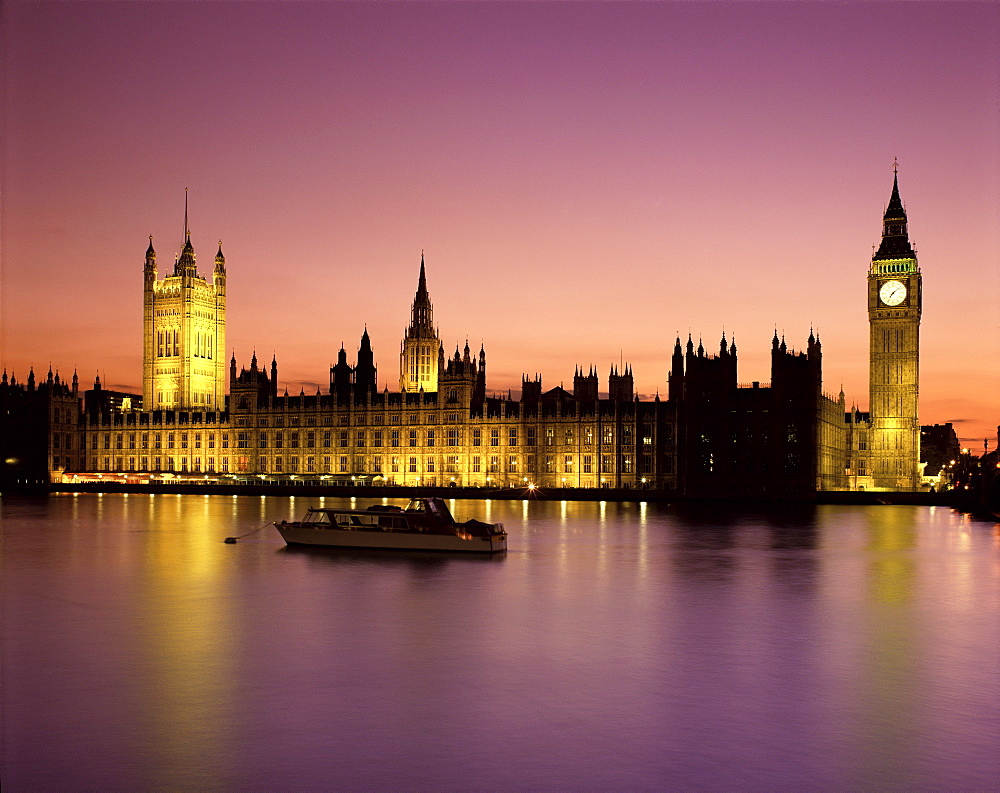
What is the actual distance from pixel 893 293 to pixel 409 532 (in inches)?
3871

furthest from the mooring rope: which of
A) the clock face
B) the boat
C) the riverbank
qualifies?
the clock face

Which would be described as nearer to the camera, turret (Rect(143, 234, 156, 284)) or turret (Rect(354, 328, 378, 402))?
turret (Rect(354, 328, 378, 402))

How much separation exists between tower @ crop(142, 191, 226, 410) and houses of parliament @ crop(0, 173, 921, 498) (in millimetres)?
377

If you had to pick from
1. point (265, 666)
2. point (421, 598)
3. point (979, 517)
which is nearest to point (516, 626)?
point (421, 598)

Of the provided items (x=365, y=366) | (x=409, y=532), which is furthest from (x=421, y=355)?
(x=409, y=532)

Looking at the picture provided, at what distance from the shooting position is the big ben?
398 feet

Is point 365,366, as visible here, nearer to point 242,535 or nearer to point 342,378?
point 342,378

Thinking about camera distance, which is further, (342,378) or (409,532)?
(342,378)

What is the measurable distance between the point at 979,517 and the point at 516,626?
202ft

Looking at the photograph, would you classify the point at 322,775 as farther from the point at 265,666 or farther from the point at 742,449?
the point at 742,449

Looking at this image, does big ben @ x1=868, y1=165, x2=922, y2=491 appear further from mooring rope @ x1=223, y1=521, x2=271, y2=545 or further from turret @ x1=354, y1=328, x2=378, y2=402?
mooring rope @ x1=223, y1=521, x2=271, y2=545

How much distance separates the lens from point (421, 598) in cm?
2950

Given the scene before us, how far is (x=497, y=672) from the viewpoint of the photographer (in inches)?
785

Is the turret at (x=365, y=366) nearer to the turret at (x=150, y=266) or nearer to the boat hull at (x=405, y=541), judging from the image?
the turret at (x=150, y=266)
